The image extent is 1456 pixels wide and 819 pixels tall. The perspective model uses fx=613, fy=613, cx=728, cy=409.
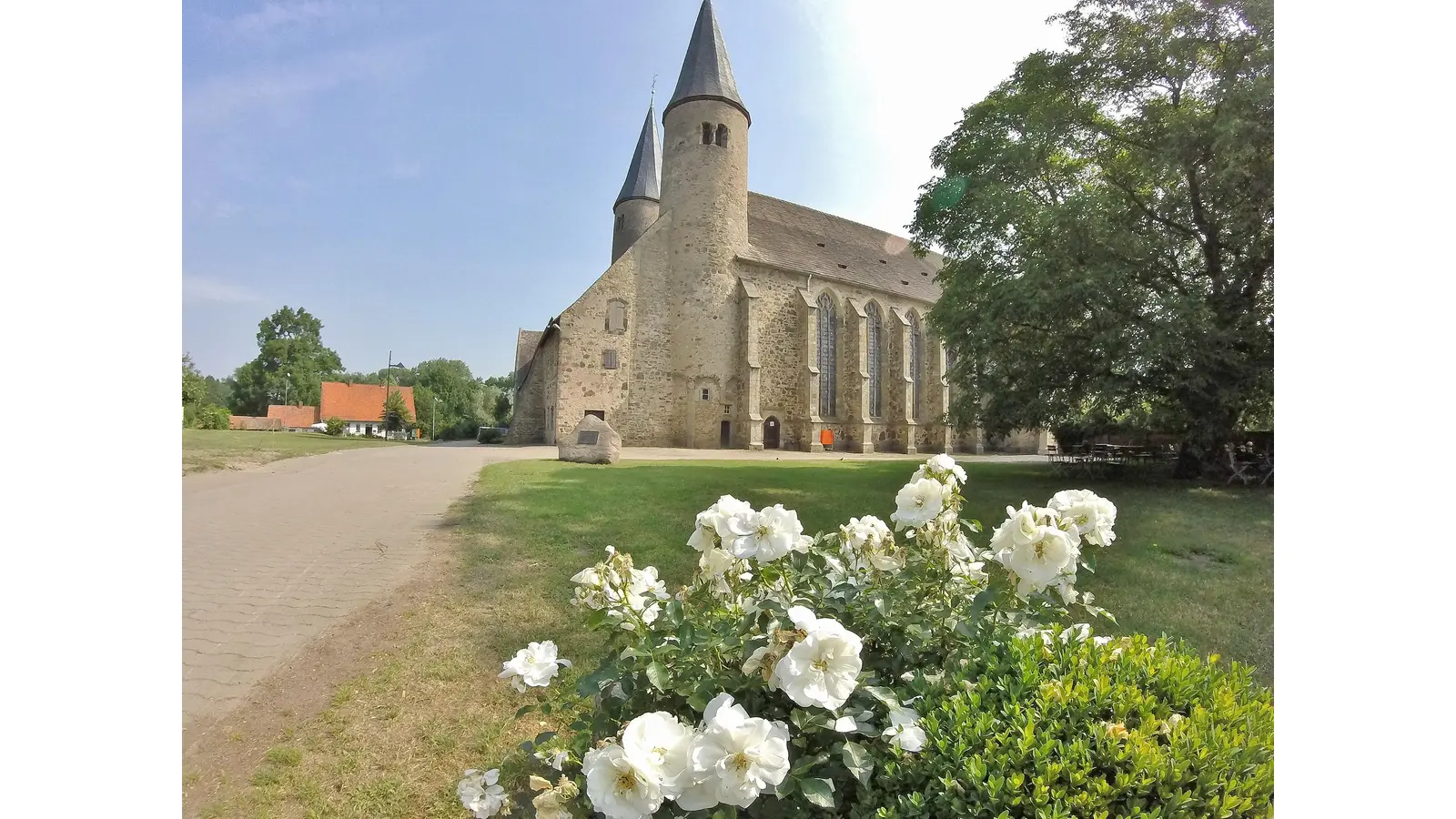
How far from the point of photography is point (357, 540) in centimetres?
259

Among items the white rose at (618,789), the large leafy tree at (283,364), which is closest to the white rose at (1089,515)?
the white rose at (618,789)

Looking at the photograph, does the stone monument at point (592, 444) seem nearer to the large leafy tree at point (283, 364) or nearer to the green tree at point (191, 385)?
the large leafy tree at point (283, 364)

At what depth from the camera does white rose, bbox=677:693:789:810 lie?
0.74 m

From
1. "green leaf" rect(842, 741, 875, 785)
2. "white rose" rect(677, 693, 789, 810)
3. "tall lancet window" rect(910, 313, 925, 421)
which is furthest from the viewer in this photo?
"tall lancet window" rect(910, 313, 925, 421)

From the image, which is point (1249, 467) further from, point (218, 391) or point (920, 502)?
point (218, 391)

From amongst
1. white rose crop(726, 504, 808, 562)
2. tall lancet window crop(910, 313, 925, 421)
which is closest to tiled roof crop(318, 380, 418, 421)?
white rose crop(726, 504, 808, 562)

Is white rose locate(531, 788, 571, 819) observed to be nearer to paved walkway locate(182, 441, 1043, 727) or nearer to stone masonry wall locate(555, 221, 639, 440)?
paved walkway locate(182, 441, 1043, 727)
